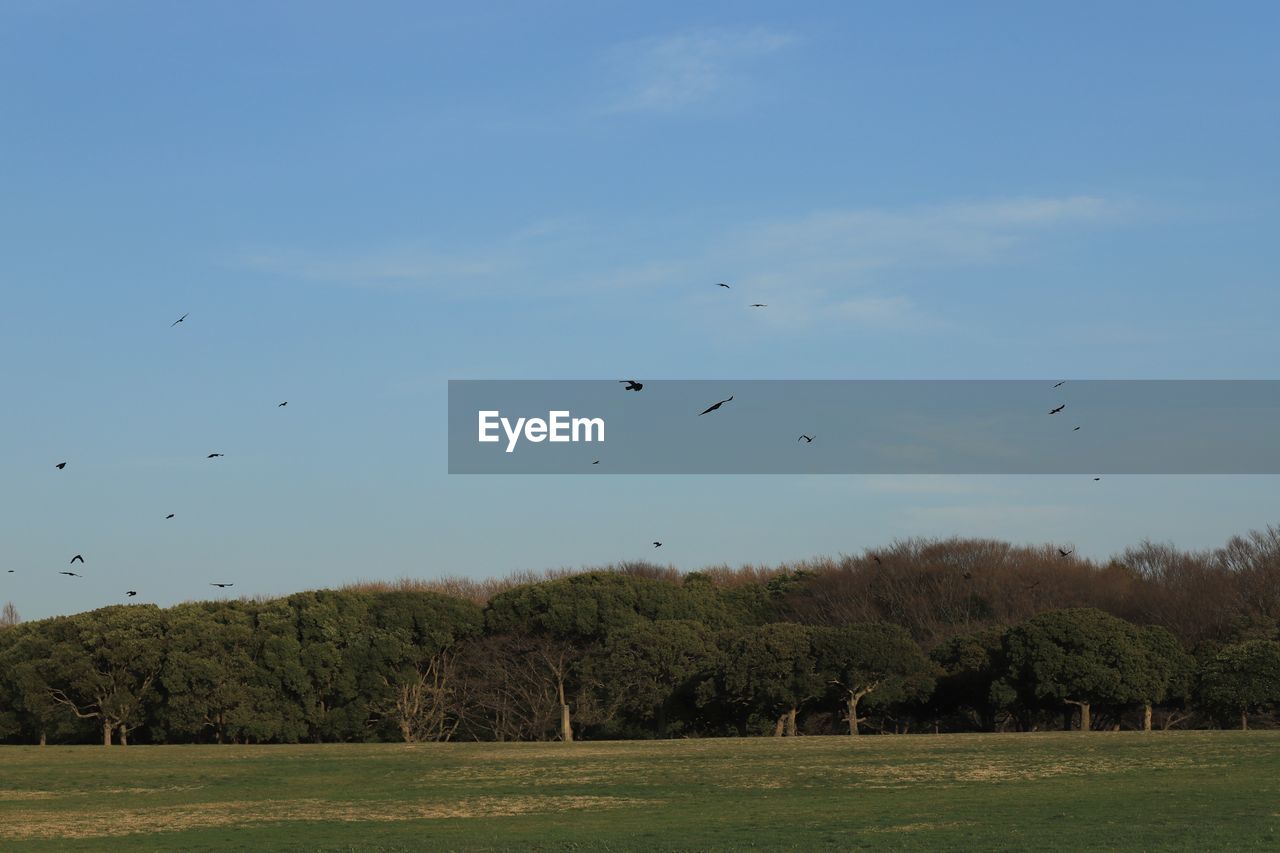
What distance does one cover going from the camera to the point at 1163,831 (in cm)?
2455

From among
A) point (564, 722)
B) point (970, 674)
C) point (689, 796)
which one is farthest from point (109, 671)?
point (689, 796)

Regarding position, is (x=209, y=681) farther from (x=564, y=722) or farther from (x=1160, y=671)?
(x=1160, y=671)

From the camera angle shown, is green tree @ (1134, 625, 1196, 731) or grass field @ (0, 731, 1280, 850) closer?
grass field @ (0, 731, 1280, 850)

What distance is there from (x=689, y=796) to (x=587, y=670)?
34.2 m

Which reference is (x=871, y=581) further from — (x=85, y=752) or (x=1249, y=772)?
(x=1249, y=772)

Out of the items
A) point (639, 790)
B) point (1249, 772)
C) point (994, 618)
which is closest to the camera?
point (1249, 772)

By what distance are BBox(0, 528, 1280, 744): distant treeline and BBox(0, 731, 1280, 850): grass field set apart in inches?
361

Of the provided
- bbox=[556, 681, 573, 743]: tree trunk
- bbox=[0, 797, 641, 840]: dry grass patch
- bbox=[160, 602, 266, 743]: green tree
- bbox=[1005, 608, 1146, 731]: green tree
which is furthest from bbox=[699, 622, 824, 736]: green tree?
bbox=[0, 797, 641, 840]: dry grass patch

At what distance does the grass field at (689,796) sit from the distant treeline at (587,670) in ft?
30.1

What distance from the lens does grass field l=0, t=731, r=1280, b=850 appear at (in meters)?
26.2

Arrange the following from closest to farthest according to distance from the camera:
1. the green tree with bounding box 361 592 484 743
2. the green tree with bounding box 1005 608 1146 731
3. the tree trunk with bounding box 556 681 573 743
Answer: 1. the green tree with bounding box 1005 608 1146 731
2. the tree trunk with bounding box 556 681 573 743
3. the green tree with bounding box 361 592 484 743

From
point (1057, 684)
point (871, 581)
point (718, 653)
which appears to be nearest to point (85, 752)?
point (718, 653)

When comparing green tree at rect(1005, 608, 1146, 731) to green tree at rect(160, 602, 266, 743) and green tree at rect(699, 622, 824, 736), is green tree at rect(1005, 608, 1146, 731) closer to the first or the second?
green tree at rect(699, 622, 824, 736)

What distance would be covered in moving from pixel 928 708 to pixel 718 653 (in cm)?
1051
